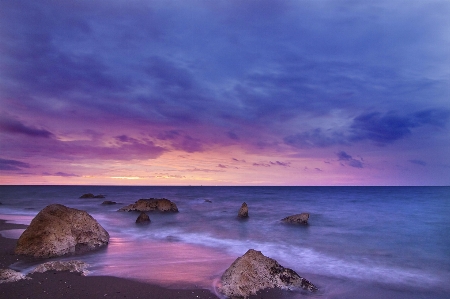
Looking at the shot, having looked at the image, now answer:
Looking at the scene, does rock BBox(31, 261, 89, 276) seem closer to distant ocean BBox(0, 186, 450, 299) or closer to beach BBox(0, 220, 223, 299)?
beach BBox(0, 220, 223, 299)

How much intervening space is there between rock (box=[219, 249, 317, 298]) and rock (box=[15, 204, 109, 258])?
7757 mm

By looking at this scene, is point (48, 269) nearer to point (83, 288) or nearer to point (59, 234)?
point (83, 288)

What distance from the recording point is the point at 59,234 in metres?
12.7

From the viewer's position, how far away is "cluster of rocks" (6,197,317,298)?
28.3 feet

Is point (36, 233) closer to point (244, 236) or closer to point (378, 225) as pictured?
point (244, 236)

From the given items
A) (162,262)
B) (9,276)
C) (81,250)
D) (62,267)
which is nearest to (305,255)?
(162,262)

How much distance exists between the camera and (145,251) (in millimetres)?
14531

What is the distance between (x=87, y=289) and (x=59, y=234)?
545 centimetres

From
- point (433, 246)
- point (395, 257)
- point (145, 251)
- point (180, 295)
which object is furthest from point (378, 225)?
point (180, 295)

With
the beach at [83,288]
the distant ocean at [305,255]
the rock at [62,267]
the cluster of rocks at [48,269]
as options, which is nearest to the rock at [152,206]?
the distant ocean at [305,255]

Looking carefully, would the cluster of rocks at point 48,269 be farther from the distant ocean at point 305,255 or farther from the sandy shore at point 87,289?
the distant ocean at point 305,255

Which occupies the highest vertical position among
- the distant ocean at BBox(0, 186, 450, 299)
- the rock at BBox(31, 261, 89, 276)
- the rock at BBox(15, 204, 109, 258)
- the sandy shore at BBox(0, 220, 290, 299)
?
the rock at BBox(15, 204, 109, 258)

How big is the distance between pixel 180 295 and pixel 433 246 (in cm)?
1725

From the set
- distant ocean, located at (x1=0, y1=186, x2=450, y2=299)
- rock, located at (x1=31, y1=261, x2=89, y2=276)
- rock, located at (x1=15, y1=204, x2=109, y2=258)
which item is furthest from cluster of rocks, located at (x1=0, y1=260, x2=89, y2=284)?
rock, located at (x1=15, y1=204, x2=109, y2=258)
